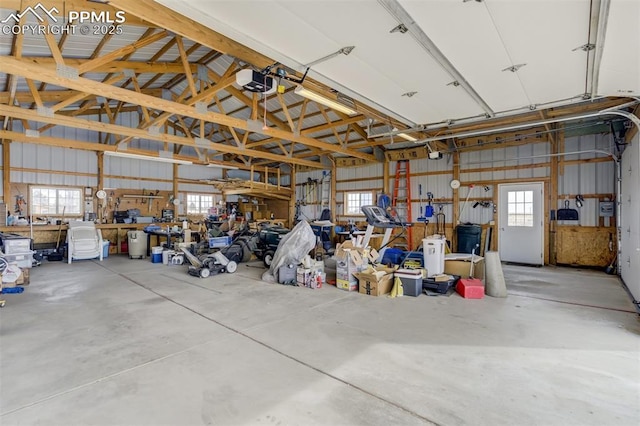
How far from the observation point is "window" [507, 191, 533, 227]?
771 centimetres

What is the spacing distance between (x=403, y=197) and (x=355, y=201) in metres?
2.03

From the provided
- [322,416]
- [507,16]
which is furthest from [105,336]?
[507,16]

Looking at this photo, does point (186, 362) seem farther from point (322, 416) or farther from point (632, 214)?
point (632, 214)

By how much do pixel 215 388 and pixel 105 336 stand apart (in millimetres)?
1782

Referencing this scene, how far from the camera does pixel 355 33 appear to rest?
105 inches

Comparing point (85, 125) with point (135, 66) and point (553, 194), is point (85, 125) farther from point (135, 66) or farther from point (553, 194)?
point (553, 194)

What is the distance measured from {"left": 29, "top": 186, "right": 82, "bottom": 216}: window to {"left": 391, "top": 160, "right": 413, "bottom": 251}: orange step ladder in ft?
33.7

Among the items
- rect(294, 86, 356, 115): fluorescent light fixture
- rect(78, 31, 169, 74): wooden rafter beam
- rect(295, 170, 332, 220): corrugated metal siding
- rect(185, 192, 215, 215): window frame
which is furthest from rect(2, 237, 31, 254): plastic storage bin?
rect(295, 170, 332, 220): corrugated metal siding

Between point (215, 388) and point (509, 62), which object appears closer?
point (215, 388)

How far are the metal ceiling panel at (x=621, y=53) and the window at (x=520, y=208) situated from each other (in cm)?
459

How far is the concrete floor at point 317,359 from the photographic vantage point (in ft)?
6.64

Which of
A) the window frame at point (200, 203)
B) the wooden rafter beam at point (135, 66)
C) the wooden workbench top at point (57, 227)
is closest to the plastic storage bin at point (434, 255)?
the wooden rafter beam at point (135, 66)

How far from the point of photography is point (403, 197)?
32.7 ft

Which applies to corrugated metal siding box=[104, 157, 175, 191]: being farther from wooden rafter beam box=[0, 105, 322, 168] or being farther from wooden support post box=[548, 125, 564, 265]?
wooden support post box=[548, 125, 564, 265]
